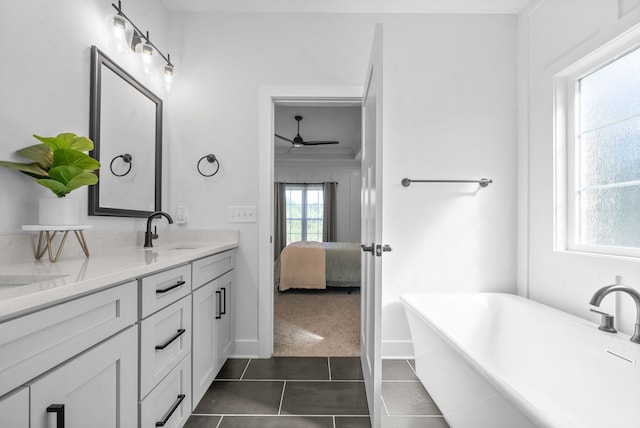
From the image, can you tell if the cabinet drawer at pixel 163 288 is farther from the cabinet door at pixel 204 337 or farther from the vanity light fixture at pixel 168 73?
the vanity light fixture at pixel 168 73

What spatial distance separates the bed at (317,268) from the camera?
4.04 meters

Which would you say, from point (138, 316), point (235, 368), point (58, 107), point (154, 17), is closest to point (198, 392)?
point (235, 368)

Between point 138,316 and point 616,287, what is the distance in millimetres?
1944

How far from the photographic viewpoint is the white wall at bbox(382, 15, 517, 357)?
88.8 inches

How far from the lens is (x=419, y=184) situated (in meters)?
2.26

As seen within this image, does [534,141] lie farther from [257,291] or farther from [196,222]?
[196,222]

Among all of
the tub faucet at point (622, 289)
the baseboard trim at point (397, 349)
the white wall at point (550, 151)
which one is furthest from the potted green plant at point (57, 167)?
the white wall at point (550, 151)

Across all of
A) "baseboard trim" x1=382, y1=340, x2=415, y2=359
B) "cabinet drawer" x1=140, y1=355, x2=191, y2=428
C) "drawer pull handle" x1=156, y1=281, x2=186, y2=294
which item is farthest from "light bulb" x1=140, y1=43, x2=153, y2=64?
"baseboard trim" x1=382, y1=340, x2=415, y2=359

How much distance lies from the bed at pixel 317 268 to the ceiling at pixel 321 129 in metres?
1.93

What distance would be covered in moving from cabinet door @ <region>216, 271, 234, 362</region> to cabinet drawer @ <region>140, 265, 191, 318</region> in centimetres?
52

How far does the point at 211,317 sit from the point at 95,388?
917 mm

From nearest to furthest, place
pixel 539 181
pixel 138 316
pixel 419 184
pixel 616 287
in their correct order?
pixel 138 316 → pixel 616 287 → pixel 539 181 → pixel 419 184

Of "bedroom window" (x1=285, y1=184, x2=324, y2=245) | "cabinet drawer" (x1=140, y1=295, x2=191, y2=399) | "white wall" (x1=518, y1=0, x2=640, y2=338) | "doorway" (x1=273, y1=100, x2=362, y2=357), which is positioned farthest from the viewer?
"bedroom window" (x1=285, y1=184, x2=324, y2=245)

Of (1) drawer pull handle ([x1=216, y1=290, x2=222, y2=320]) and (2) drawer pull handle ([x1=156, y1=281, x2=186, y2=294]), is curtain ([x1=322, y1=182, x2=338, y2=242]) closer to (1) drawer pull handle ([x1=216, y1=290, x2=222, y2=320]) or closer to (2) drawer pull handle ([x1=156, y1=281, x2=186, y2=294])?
(1) drawer pull handle ([x1=216, y1=290, x2=222, y2=320])
